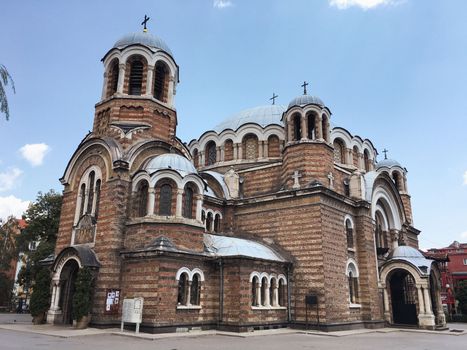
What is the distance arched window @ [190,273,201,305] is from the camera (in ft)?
53.3

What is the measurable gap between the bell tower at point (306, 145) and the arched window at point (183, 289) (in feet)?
23.5

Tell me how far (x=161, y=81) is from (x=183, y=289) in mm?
10726

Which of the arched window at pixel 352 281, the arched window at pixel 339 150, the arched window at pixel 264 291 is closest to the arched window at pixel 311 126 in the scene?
the arched window at pixel 339 150

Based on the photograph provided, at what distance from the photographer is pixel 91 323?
1580 cm

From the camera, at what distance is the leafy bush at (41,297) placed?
17609 mm

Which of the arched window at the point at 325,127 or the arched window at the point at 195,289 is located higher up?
the arched window at the point at 325,127

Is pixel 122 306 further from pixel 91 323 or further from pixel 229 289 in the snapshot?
pixel 229 289

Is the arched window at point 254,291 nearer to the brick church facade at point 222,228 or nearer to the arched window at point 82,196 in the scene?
the brick church facade at point 222,228

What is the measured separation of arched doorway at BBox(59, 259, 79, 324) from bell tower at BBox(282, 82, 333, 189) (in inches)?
416

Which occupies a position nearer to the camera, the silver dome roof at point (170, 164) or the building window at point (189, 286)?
the building window at point (189, 286)

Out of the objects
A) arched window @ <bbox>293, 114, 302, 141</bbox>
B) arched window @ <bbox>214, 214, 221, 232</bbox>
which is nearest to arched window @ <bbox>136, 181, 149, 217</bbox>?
arched window @ <bbox>214, 214, 221, 232</bbox>

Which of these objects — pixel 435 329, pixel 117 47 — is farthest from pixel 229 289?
pixel 117 47

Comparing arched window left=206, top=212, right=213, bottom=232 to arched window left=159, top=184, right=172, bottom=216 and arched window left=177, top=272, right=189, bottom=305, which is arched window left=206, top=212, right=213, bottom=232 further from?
arched window left=177, top=272, right=189, bottom=305

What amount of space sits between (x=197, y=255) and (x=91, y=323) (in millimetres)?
4745
